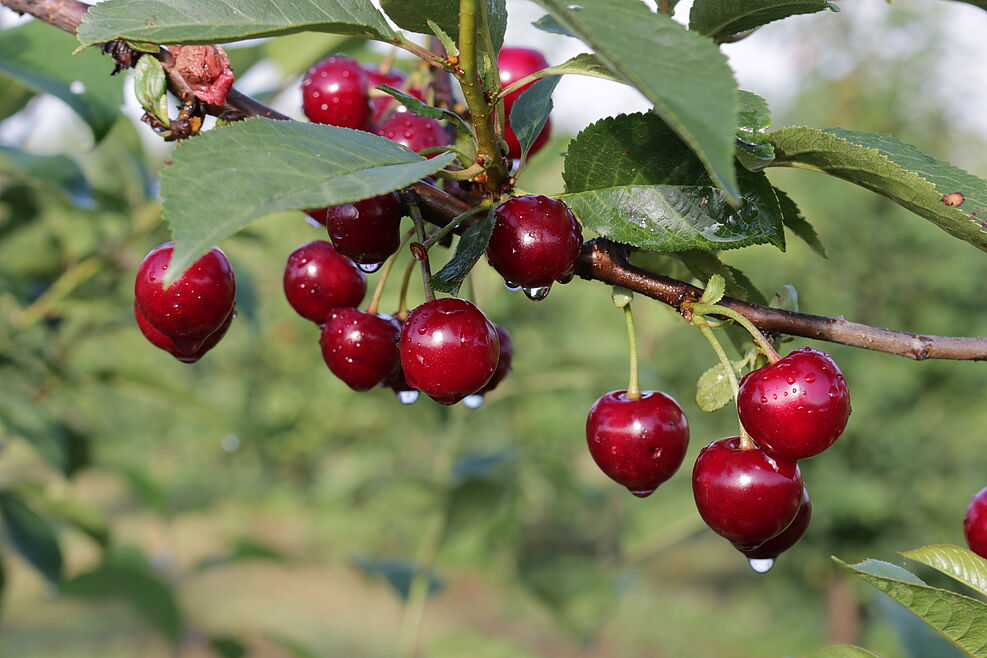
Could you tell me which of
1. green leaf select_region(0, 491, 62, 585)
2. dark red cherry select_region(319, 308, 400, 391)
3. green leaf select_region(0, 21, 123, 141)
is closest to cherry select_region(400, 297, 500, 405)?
dark red cherry select_region(319, 308, 400, 391)

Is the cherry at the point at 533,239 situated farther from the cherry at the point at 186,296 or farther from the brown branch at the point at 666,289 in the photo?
the cherry at the point at 186,296

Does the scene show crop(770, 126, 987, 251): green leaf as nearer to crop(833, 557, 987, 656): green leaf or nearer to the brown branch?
the brown branch

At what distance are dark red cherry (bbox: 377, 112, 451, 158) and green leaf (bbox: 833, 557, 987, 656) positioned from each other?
51cm

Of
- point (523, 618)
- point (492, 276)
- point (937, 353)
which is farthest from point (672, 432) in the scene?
point (523, 618)

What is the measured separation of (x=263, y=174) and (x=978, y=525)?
77 centimetres

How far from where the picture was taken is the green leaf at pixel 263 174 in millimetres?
434

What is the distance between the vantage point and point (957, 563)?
675 mm

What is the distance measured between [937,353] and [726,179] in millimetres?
381

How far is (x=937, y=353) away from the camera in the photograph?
70 cm

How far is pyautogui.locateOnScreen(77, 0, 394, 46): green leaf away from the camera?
1.82ft

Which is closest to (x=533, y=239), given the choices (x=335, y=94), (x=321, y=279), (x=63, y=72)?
(x=321, y=279)

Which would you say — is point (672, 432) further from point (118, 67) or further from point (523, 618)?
point (523, 618)

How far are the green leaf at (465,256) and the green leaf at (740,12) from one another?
0.87 ft

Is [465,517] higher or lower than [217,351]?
higher
